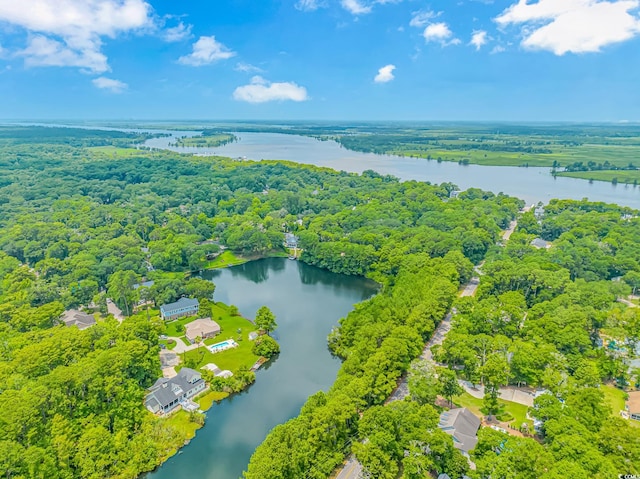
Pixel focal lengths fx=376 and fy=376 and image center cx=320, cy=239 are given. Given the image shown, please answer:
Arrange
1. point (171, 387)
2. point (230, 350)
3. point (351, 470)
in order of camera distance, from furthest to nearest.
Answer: point (230, 350), point (171, 387), point (351, 470)

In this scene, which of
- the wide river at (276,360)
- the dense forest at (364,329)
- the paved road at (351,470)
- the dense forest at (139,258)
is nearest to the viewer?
the dense forest at (364,329)

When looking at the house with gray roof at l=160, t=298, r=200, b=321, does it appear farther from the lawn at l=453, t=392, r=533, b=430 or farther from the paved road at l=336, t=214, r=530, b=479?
the lawn at l=453, t=392, r=533, b=430

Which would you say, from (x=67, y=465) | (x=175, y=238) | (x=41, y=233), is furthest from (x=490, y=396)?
(x=41, y=233)

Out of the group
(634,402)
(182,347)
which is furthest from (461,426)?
(182,347)

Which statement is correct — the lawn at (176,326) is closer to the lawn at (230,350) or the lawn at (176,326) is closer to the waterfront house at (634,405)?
the lawn at (230,350)

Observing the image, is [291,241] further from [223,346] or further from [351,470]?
[351,470]

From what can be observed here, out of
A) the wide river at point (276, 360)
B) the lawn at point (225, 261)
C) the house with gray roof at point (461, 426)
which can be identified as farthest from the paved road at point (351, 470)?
the lawn at point (225, 261)
